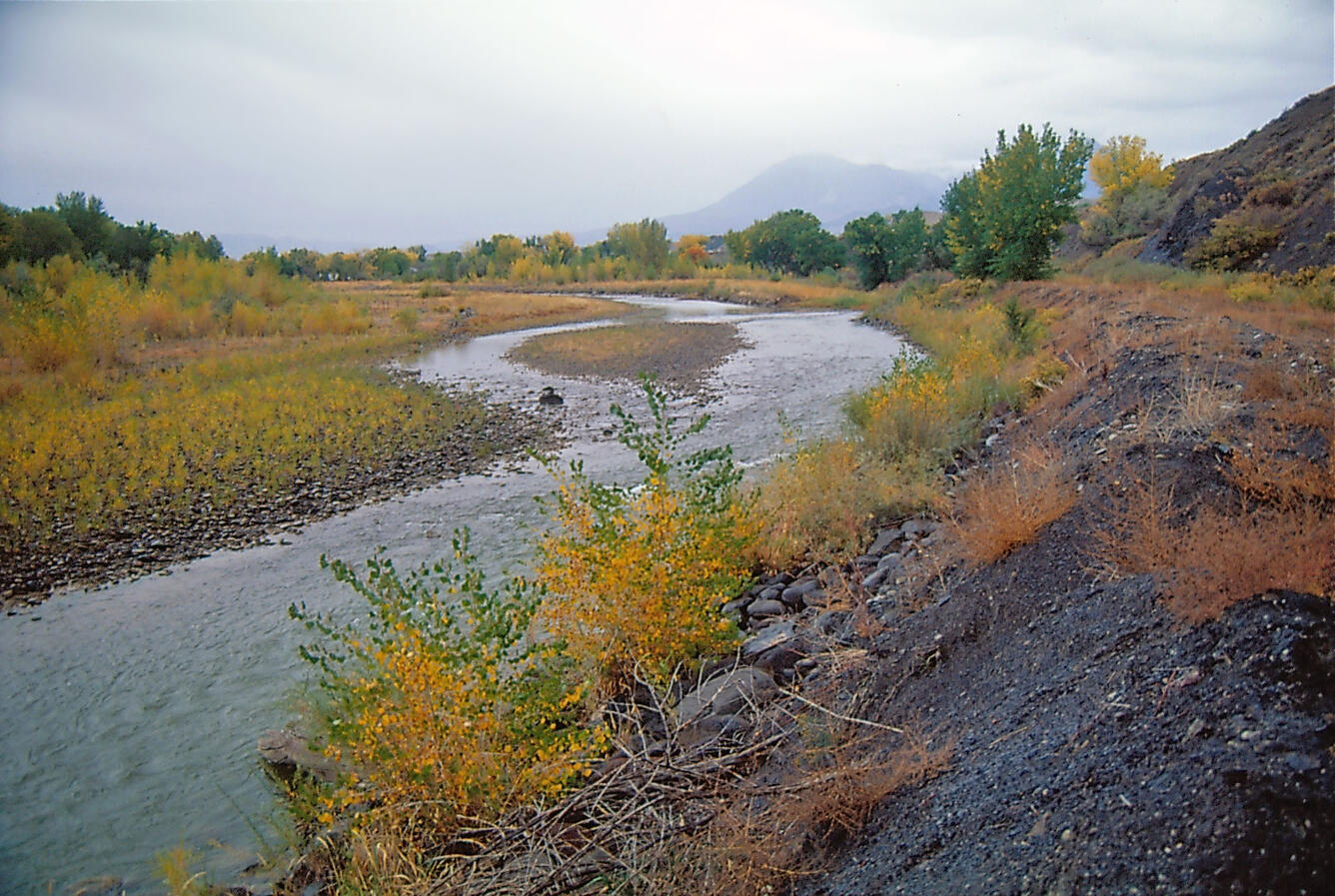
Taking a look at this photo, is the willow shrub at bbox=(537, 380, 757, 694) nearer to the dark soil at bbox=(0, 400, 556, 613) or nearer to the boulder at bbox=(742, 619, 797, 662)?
the boulder at bbox=(742, 619, 797, 662)

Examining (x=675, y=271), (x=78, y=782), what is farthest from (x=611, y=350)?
(x=675, y=271)

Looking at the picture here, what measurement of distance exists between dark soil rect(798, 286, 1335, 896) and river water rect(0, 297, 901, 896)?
152 inches

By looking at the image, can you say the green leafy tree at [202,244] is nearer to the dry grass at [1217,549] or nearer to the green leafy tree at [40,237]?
the green leafy tree at [40,237]

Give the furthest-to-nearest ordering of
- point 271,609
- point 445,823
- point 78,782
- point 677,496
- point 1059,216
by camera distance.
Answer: point 1059,216 < point 271,609 < point 677,496 < point 78,782 < point 445,823

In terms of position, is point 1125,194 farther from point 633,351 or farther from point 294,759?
point 294,759

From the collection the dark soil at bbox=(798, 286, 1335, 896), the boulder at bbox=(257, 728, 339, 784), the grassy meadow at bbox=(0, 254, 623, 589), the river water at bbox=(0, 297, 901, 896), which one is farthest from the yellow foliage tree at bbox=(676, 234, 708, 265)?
the dark soil at bbox=(798, 286, 1335, 896)

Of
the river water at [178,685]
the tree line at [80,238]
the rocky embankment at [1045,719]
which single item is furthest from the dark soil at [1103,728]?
the tree line at [80,238]

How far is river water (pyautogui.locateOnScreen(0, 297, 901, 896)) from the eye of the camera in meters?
4.77

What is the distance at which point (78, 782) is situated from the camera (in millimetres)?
5320

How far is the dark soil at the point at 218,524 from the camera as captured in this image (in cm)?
880

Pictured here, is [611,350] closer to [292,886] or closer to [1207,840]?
[292,886]

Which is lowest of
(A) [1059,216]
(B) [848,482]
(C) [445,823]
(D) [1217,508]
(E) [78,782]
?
(E) [78,782]

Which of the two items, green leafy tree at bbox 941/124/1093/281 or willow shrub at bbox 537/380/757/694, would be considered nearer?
willow shrub at bbox 537/380/757/694

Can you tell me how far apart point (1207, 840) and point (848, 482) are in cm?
602
